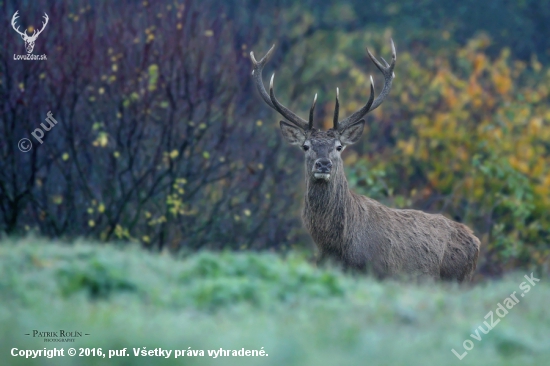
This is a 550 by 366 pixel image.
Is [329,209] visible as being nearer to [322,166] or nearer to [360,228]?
[360,228]

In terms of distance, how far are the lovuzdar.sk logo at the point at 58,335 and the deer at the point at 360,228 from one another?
455cm

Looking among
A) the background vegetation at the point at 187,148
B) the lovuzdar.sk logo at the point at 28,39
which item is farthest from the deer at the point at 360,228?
the lovuzdar.sk logo at the point at 28,39

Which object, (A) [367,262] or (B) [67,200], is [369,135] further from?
(A) [367,262]

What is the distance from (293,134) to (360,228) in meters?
1.60

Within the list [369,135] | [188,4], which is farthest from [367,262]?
[369,135]

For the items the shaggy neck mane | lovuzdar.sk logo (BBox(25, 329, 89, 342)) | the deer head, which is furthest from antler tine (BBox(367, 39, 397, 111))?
lovuzdar.sk logo (BBox(25, 329, 89, 342))

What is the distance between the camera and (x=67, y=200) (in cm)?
1356

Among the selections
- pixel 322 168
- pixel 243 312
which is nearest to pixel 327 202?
pixel 322 168

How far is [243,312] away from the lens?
5.64 m

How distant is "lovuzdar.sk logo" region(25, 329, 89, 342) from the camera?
494 centimetres

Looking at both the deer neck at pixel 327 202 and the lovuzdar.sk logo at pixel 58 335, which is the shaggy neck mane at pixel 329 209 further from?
the lovuzdar.sk logo at pixel 58 335

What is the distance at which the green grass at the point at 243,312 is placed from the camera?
486 centimetres

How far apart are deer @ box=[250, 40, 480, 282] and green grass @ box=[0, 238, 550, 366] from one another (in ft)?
7.14

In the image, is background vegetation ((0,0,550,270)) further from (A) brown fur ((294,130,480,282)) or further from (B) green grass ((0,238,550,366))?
(B) green grass ((0,238,550,366))
